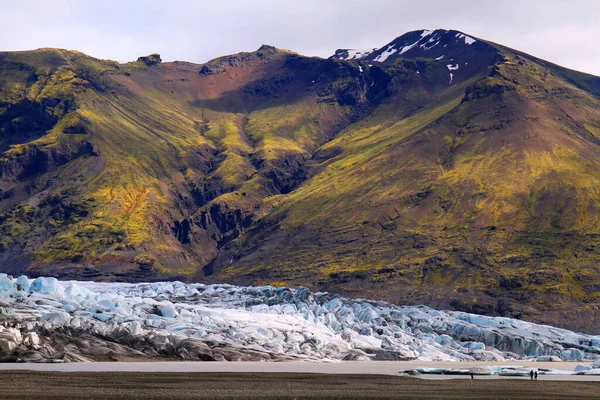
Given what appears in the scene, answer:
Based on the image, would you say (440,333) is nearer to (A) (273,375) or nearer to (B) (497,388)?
(A) (273,375)

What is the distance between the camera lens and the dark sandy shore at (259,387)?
3118 inches

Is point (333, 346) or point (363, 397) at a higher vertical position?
point (363, 397)

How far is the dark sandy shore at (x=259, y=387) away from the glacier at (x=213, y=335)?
32545 mm

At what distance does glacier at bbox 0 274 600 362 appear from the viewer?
141 metres

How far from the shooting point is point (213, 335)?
531 feet

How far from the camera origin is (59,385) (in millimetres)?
86312

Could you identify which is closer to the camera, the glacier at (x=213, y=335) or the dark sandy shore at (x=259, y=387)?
the dark sandy shore at (x=259, y=387)

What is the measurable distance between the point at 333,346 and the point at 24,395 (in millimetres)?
96122

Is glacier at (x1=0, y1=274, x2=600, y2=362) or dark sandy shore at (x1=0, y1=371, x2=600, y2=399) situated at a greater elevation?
dark sandy shore at (x1=0, y1=371, x2=600, y2=399)

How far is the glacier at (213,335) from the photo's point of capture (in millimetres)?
140625

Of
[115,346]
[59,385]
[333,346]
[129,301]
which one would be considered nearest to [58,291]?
[129,301]

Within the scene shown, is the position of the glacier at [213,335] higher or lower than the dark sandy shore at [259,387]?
lower

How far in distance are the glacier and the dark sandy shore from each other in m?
32.5

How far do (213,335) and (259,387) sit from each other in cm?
7377
